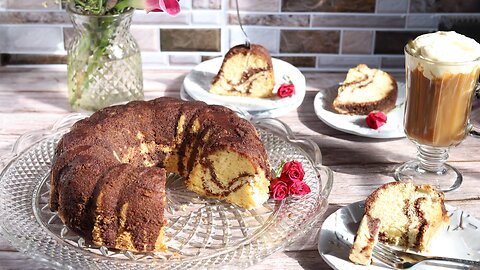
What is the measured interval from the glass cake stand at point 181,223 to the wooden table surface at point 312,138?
0.13ft

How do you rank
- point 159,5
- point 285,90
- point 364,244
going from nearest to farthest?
point 364,244 < point 159,5 < point 285,90

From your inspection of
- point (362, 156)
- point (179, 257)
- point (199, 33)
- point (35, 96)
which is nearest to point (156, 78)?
point (199, 33)

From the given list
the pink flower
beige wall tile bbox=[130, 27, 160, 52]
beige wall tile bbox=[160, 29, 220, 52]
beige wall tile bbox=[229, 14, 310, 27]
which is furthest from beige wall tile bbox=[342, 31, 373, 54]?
the pink flower

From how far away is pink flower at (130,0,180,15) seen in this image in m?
1.34

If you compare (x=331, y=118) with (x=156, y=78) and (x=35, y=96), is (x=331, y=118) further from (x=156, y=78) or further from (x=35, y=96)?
(x=35, y=96)

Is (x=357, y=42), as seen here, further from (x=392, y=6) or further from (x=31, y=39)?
(x=31, y=39)

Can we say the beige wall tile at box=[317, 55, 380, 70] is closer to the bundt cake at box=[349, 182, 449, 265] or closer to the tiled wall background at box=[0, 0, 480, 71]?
the tiled wall background at box=[0, 0, 480, 71]

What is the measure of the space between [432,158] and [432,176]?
35 mm

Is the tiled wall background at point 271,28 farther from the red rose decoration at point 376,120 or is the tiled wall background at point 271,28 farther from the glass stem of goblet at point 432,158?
the glass stem of goblet at point 432,158

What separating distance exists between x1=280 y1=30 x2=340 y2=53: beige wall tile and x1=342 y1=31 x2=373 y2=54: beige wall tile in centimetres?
2

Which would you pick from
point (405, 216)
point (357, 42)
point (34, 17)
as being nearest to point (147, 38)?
point (34, 17)

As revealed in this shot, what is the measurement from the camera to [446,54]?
1.23m

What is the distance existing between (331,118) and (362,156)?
0.48ft

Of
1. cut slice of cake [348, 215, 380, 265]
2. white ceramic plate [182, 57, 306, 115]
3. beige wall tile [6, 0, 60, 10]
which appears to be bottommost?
cut slice of cake [348, 215, 380, 265]
